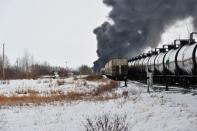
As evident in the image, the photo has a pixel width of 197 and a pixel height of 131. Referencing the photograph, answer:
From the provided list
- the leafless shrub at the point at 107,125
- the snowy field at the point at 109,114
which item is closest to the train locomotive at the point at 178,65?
the snowy field at the point at 109,114

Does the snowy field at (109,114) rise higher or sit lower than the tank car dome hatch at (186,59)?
lower

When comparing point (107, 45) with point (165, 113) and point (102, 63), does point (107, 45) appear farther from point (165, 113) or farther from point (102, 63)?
point (165, 113)

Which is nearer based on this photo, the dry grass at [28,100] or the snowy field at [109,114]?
the snowy field at [109,114]

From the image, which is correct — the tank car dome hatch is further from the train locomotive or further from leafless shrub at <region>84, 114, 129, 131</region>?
leafless shrub at <region>84, 114, 129, 131</region>

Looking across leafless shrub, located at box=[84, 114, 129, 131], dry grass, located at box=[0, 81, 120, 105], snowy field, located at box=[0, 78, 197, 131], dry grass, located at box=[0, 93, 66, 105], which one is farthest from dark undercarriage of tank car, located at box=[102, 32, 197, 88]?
leafless shrub, located at box=[84, 114, 129, 131]

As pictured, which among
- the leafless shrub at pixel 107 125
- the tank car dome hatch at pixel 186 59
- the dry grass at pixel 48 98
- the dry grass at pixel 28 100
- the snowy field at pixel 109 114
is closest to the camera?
the leafless shrub at pixel 107 125

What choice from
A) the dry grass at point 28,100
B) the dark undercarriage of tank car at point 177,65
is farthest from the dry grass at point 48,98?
Result: the dark undercarriage of tank car at point 177,65

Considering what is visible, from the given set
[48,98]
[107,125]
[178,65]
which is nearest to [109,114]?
[107,125]

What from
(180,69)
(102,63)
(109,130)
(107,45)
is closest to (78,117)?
(109,130)

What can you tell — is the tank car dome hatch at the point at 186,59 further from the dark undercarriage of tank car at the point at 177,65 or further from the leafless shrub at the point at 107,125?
the leafless shrub at the point at 107,125

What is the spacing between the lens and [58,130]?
13.8m

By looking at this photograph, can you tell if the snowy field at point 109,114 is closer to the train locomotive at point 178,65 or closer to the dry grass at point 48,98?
the dry grass at point 48,98

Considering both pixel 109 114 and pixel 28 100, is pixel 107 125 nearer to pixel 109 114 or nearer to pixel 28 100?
pixel 109 114

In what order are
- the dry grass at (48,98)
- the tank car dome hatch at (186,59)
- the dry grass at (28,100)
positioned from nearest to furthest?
1. the dry grass at (48,98)
2. the dry grass at (28,100)
3. the tank car dome hatch at (186,59)
